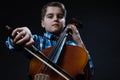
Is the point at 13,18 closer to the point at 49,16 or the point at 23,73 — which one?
the point at 23,73

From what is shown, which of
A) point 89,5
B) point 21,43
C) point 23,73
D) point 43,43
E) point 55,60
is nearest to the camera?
point 21,43

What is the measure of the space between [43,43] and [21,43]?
54 cm

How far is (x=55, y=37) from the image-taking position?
1.15 meters

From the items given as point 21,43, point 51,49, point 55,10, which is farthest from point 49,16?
point 21,43

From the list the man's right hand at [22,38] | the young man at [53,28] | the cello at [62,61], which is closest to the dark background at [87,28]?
the young man at [53,28]

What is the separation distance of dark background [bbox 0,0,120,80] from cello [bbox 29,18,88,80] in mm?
900

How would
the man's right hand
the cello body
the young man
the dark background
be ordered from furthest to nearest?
the dark background < the young man < the cello body < the man's right hand

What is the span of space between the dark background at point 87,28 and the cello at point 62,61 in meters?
0.90

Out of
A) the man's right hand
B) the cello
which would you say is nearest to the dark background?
the cello

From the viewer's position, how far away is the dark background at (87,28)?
1816 mm

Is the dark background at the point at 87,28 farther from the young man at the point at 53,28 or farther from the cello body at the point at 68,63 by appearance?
the cello body at the point at 68,63

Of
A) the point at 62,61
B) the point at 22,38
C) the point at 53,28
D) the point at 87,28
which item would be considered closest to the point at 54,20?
the point at 53,28

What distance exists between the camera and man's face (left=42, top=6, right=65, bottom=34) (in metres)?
1.18

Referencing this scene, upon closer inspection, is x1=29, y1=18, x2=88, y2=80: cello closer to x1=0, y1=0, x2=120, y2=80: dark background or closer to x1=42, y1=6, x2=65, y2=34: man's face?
x1=42, y1=6, x2=65, y2=34: man's face
